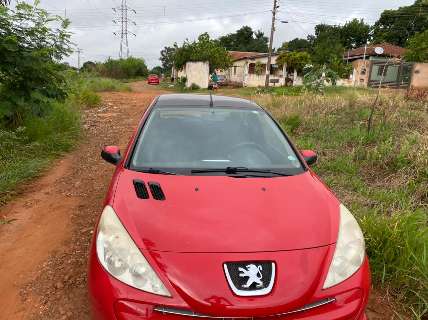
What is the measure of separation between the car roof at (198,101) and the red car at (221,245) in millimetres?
784

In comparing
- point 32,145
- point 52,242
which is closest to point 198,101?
point 52,242

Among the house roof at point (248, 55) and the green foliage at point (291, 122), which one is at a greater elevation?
the house roof at point (248, 55)

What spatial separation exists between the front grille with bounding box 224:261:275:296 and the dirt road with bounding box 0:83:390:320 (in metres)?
1.38

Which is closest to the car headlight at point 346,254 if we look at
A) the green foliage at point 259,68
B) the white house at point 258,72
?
the white house at point 258,72

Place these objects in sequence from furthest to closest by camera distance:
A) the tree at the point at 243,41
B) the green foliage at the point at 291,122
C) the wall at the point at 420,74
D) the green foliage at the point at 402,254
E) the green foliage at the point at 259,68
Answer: the tree at the point at 243,41
the green foliage at the point at 259,68
the wall at the point at 420,74
the green foliage at the point at 291,122
the green foliage at the point at 402,254

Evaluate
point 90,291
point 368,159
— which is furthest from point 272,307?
point 368,159

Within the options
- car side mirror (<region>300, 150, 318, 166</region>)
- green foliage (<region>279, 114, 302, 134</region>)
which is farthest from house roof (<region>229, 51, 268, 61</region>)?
car side mirror (<region>300, 150, 318, 166</region>)

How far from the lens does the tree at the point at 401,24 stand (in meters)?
57.3

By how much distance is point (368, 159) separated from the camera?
19.6 feet

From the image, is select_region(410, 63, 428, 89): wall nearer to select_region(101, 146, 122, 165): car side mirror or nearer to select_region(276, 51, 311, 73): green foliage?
select_region(276, 51, 311, 73): green foliage

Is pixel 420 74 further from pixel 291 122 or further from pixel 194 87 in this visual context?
pixel 194 87

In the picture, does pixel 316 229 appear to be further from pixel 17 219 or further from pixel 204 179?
pixel 17 219

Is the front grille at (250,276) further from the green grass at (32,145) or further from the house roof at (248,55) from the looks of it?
the house roof at (248,55)

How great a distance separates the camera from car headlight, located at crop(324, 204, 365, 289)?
2.10 m
